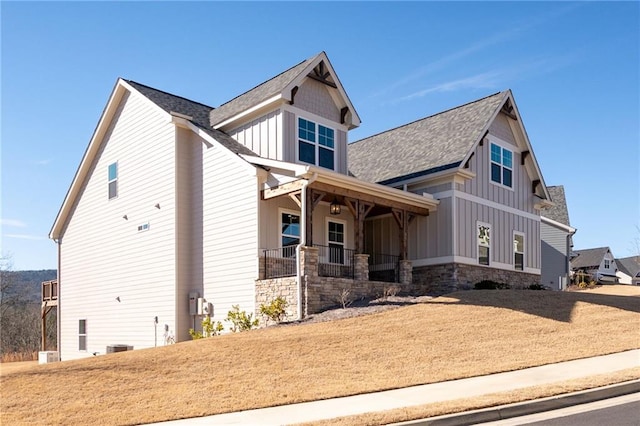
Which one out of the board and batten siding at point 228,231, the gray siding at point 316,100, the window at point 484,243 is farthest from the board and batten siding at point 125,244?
the window at point 484,243

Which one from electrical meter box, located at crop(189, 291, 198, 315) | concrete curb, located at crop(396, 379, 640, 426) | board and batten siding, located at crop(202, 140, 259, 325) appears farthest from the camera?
electrical meter box, located at crop(189, 291, 198, 315)

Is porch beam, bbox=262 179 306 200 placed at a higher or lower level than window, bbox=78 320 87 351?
higher

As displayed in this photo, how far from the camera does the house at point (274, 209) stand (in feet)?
63.7

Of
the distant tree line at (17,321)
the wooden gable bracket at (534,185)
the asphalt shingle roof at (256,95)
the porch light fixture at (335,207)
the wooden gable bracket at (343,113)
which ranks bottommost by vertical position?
the distant tree line at (17,321)

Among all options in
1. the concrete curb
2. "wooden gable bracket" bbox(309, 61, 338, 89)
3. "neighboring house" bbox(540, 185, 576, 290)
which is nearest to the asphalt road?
the concrete curb

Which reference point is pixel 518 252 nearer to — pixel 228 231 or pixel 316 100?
pixel 316 100

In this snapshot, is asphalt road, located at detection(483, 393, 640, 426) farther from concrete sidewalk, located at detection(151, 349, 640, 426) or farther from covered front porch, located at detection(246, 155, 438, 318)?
covered front porch, located at detection(246, 155, 438, 318)

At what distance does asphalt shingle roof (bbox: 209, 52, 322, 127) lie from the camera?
21.1 metres

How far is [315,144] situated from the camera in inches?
862

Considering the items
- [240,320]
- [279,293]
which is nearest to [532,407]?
[279,293]

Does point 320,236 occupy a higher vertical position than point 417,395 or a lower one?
higher

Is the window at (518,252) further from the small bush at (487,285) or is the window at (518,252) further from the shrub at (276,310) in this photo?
the shrub at (276,310)

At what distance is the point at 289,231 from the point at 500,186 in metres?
10.1

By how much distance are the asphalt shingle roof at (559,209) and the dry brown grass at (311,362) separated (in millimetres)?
22873
